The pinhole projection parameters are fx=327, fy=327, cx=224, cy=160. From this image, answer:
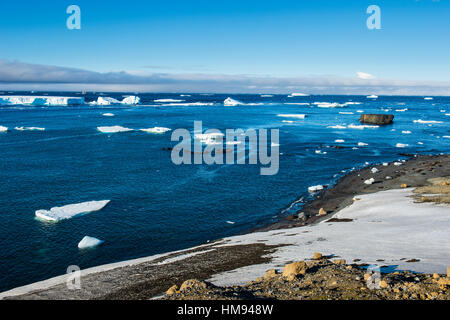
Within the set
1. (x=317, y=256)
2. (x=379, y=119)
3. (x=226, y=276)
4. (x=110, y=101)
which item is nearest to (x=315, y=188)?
(x=317, y=256)

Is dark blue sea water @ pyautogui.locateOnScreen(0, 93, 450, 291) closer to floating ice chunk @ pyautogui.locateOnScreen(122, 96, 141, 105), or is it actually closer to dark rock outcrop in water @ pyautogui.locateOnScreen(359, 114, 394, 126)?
dark rock outcrop in water @ pyautogui.locateOnScreen(359, 114, 394, 126)

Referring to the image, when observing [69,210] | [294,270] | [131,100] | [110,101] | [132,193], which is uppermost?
[131,100]

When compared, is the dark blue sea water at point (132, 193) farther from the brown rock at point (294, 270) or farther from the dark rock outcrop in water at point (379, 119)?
the dark rock outcrop in water at point (379, 119)

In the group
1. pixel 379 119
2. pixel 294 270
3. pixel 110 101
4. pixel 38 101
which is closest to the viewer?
pixel 294 270

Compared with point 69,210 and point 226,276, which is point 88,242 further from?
point 226,276

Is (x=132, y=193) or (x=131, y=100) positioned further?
(x=131, y=100)
